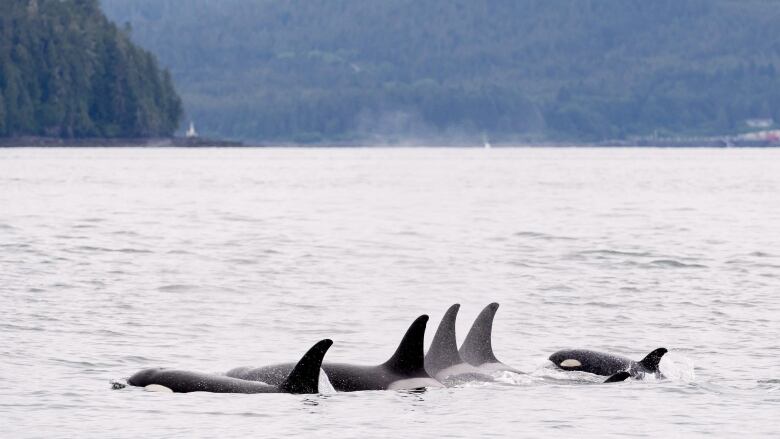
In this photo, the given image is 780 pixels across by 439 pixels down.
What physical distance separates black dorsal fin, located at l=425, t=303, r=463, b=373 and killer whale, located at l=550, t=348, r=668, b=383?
5.90 feet

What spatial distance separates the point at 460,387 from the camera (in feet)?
71.6

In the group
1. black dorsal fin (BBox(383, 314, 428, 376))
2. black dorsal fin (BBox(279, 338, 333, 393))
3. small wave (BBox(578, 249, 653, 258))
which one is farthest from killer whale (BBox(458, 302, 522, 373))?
small wave (BBox(578, 249, 653, 258))

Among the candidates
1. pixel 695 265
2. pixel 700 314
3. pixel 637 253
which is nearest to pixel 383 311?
pixel 700 314

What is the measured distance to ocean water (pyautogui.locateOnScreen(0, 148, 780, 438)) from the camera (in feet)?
64.4

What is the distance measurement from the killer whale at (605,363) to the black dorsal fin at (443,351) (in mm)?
1798

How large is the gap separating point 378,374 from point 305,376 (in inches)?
49.9

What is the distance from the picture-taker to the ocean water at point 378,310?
19.6 metres

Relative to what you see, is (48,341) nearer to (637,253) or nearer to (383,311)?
(383,311)

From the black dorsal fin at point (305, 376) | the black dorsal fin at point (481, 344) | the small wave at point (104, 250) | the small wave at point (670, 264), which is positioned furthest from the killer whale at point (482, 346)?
the small wave at point (104, 250)

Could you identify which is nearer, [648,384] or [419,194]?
[648,384]

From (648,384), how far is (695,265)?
2146cm

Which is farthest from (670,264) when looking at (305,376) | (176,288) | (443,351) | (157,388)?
(157,388)

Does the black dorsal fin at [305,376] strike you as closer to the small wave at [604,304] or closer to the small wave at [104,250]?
the small wave at [604,304]

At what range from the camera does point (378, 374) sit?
21.1 m
